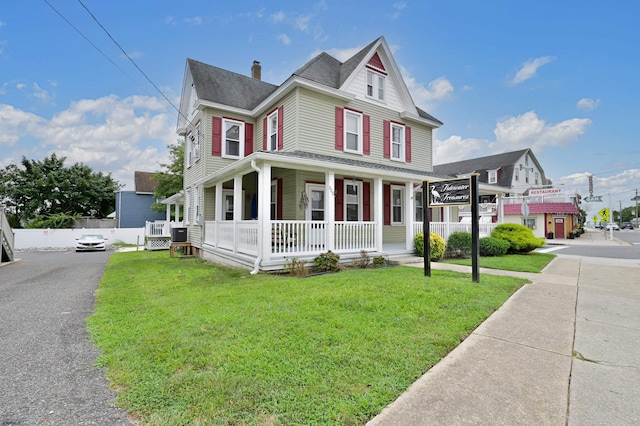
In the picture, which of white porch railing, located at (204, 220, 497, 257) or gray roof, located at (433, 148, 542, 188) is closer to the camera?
white porch railing, located at (204, 220, 497, 257)

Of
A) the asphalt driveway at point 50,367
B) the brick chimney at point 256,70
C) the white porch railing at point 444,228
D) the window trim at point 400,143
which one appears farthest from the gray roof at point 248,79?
the asphalt driveway at point 50,367

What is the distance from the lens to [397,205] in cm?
1349

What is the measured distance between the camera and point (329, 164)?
8.55m

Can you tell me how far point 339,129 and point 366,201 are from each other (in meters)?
3.03

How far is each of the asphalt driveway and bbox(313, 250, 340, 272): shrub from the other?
5.06 meters

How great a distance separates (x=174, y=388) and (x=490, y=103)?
2021 cm

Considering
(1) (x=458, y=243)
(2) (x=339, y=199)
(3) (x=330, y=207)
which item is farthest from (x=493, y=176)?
(3) (x=330, y=207)

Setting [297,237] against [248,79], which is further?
[248,79]

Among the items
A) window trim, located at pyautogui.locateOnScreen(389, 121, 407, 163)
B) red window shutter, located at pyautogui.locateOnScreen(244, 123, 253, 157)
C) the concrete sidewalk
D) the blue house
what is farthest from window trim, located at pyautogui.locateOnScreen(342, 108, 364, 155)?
the blue house

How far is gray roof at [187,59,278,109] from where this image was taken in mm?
12478

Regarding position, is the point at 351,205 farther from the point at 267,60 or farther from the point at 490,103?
the point at 490,103

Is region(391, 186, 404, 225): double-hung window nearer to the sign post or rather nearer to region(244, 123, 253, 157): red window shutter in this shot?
the sign post

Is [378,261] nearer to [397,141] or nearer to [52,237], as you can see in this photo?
[397,141]

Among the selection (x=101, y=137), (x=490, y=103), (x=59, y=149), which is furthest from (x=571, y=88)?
(x=59, y=149)
